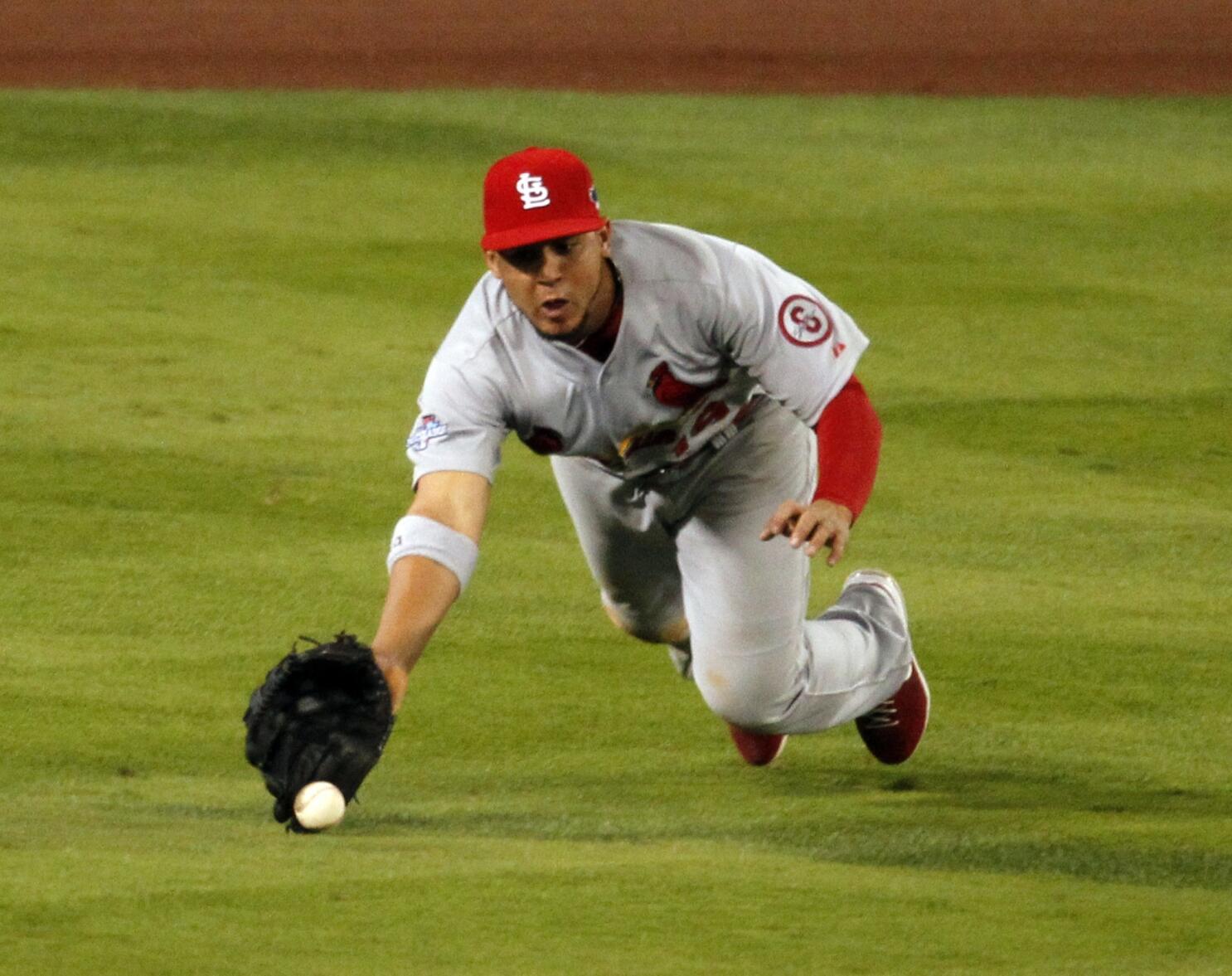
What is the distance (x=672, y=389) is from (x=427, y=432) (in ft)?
1.94

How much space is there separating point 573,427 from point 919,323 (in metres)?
5.30

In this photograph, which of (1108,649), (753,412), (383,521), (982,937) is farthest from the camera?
(383,521)

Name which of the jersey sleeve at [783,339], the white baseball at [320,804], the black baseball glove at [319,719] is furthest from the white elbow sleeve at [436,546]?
the jersey sleeve at [783,339]

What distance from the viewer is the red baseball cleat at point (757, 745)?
16.5ft

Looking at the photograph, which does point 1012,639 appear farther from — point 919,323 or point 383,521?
point 919,323

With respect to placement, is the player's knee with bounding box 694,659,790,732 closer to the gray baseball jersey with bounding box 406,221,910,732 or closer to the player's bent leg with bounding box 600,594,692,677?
the gray baseball jersey with bounding box 406,221,910,732

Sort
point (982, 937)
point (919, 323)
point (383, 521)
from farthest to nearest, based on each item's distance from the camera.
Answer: point (919, 323) < point (383, 521) < point (982, 937)

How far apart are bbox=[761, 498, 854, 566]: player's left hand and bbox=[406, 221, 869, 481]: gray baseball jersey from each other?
17.2 inches

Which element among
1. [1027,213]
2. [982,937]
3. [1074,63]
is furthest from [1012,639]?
[1074,63]

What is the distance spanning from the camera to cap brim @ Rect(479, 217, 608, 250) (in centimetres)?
402

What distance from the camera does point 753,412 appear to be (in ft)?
15.9

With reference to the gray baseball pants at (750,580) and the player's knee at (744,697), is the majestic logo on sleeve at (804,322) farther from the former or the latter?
the player's knee at (744,697)

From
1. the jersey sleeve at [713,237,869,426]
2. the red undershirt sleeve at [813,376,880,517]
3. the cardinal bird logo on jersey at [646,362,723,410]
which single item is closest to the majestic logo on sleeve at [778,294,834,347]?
the jersey sleeve at [713,237,869,426]

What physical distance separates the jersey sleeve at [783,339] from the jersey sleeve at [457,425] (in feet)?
1.62
